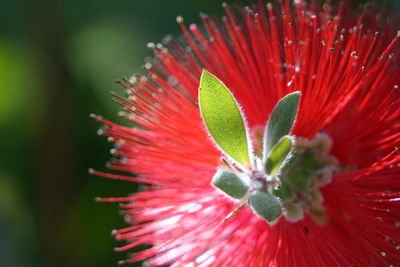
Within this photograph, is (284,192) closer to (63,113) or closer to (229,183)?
(229,183)

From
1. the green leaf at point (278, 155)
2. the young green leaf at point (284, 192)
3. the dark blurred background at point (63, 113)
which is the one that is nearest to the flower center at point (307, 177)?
the young green leaf at point (284, 192)

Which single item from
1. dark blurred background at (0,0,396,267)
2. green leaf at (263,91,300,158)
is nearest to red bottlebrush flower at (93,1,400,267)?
green leaf at (263,91,300,158)

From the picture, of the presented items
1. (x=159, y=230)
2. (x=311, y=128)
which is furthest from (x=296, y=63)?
(x=159, y=230)

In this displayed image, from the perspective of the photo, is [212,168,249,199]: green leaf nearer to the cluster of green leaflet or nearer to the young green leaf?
the cluster of green leaflet

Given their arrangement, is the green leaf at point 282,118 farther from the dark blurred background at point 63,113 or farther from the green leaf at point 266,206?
the dark blurred background at point 63,113

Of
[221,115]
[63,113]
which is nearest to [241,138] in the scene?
[221,115]

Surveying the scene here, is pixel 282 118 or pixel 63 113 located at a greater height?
pixel 63 113

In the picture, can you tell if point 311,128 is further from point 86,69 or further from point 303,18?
point 86,69

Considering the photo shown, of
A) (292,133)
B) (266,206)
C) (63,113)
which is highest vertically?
(63,113)
